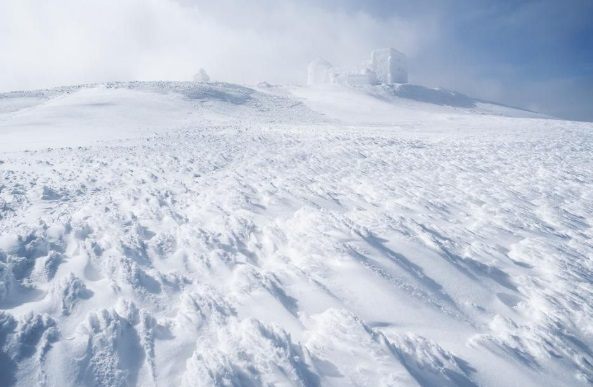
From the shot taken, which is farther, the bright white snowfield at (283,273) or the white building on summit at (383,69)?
the white building on summit at (383,69)

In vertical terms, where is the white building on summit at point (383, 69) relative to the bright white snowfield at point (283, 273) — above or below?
above

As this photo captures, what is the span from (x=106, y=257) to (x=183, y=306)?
5.65ft

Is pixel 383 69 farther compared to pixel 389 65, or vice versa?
pixel 383 69

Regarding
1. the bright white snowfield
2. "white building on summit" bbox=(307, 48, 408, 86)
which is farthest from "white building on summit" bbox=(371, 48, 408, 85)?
the bright white snowfield

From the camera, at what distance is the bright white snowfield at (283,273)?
371 cm

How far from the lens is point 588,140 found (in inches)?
870

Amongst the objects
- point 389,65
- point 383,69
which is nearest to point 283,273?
point 389,65

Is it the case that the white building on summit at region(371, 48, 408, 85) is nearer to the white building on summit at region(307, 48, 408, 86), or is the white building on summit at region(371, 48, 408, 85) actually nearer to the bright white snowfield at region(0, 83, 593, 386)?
the white building on summit at region(307, 48, 408, 86)

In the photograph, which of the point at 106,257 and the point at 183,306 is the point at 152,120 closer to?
the point at 106,257

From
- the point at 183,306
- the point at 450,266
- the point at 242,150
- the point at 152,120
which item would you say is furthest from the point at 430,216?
the point at 152,120

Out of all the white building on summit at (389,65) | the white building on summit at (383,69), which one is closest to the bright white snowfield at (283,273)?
the white building on summit at (383,69)

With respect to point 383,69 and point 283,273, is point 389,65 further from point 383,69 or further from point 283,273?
point 283,273

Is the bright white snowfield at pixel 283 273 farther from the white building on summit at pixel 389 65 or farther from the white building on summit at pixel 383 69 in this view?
the white building on summit at pixel 389 65

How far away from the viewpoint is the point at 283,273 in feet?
17.3
